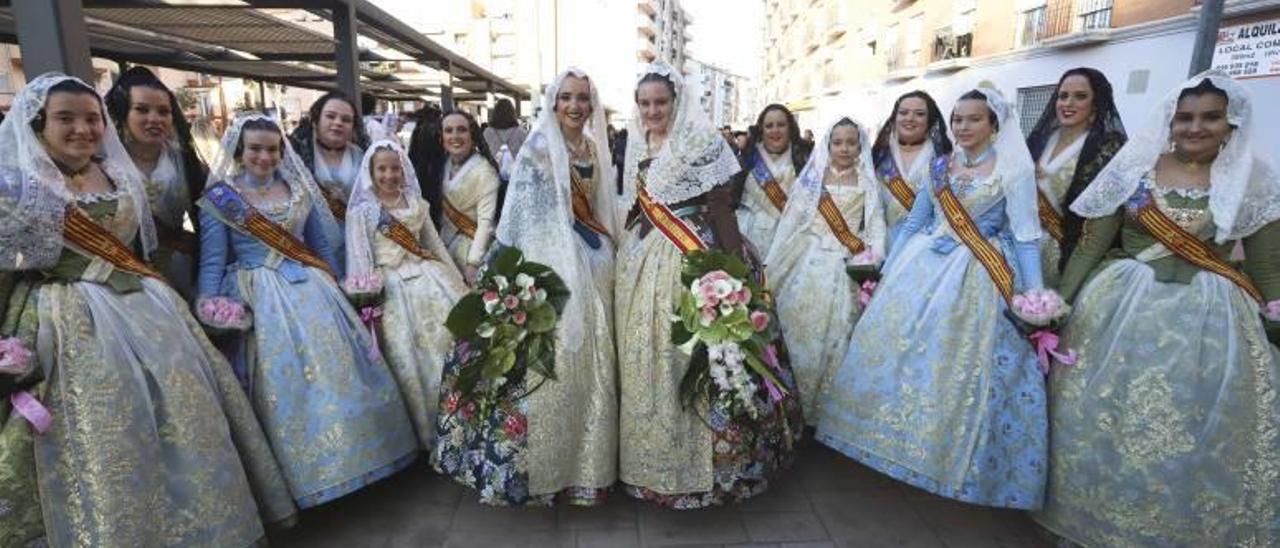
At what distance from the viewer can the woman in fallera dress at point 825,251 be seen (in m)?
3.48

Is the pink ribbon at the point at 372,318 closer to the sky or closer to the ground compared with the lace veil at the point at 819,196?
closer to the ground

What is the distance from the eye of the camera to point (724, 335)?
8.38 feet

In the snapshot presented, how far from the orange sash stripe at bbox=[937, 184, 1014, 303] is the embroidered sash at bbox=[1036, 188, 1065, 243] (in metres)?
0.37

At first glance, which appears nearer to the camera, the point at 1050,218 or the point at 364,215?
the point at 1050,218

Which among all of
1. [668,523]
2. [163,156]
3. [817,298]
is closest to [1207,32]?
[817,298]

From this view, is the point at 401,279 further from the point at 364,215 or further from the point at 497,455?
the point at 497,455

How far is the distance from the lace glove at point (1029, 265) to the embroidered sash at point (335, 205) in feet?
10.5

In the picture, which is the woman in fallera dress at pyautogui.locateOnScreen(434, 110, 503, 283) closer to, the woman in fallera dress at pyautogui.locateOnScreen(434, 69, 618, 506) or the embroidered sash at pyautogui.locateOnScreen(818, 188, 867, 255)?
the woman in fallera dress at pyautogui.locateOnScreen(434, 69, 618, 506)

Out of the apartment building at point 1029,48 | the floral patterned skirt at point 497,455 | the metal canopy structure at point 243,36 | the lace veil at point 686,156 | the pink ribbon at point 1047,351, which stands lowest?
the floral patterned skirt at point 497,455

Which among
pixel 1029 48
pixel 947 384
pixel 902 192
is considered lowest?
pixel 947 384

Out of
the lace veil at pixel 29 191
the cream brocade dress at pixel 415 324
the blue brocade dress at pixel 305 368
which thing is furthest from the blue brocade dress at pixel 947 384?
the lace veil at pixel 29 191

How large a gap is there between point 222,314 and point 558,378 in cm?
134

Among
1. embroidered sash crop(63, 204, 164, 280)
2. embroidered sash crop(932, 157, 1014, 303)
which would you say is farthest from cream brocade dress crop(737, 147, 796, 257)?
embroidered sash crop(63, 204, 164, 280)

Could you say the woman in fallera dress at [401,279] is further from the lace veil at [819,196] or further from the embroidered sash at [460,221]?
the lace veil at [819,196]
